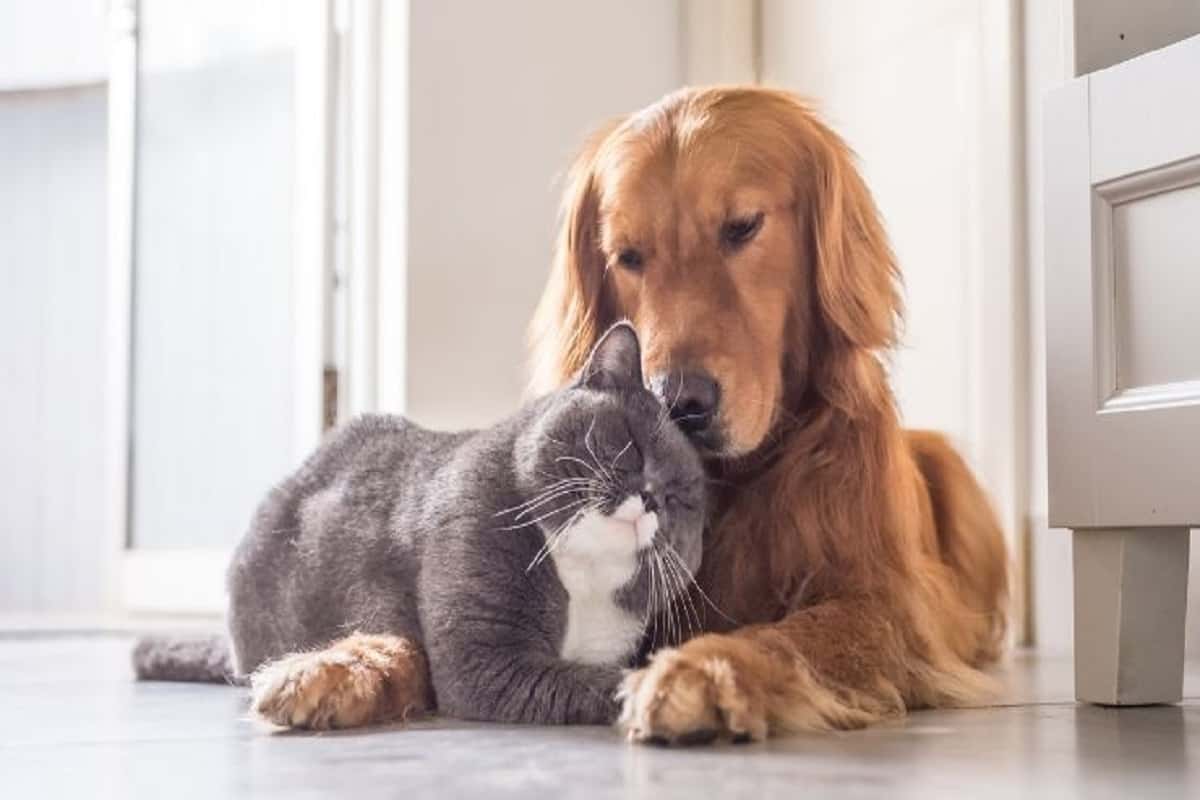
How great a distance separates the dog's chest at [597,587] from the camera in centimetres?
138

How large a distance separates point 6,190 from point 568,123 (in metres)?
2.79

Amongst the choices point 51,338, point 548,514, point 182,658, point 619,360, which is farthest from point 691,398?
point 51,338

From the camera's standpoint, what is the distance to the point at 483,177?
9.12 feet

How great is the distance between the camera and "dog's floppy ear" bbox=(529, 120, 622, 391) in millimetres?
1707

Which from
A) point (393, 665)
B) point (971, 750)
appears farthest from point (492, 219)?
point (971, 750)

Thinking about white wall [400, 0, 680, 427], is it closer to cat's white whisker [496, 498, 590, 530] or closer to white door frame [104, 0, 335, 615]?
white door frame [104, 0, 335, 615]

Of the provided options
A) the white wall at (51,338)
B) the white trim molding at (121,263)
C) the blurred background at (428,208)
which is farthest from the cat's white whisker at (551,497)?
the white wall at (51,338)

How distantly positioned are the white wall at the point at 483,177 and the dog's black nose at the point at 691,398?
125 centimetres

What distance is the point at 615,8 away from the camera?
9.63 ft

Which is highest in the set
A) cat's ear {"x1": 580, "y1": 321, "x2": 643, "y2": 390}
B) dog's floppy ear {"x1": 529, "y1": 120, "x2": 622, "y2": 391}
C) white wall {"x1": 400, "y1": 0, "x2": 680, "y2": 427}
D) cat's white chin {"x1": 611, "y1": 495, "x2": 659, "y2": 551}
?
white wall {"x1": 400, "y1": 0, "x2": 680, "y2": 427}

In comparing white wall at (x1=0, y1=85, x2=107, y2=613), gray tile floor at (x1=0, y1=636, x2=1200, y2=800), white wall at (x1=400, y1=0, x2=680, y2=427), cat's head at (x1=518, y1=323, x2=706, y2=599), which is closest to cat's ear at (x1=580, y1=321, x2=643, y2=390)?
cat's head at (x1=518, y1=323, x2=706, y2=599)

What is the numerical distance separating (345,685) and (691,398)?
399 millimetres

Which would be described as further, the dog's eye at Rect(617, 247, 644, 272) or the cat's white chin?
the dog's eye at Rect(617, 247, 644, 272)

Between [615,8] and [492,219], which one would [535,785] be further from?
[615,8]
